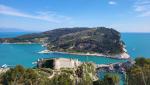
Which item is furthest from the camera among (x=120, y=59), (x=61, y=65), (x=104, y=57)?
(x=104, y=57)

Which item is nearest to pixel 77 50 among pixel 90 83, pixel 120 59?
pixel 120 59

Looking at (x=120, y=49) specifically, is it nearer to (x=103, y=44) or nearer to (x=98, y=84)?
(x=103, y=44)

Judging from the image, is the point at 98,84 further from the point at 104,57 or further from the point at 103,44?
the point at 103,44

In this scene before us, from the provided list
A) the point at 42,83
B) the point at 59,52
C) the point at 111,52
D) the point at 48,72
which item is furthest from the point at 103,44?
the point at 42,83

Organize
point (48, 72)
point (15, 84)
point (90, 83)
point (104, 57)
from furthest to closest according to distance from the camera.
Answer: point (104, 57) < point (48, 72) < point (90, 83) < point (15, 84)

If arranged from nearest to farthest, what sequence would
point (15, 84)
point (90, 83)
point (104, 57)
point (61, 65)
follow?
point (15, 84)
point (90, 83)
point (61, 65)
point (104, 57)

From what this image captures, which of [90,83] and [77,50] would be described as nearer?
[90,83]

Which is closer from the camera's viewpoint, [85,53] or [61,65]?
[61,65]

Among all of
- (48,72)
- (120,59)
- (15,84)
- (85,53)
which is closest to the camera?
(15,84)

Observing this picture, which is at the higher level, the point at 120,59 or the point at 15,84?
the point at 15,84
